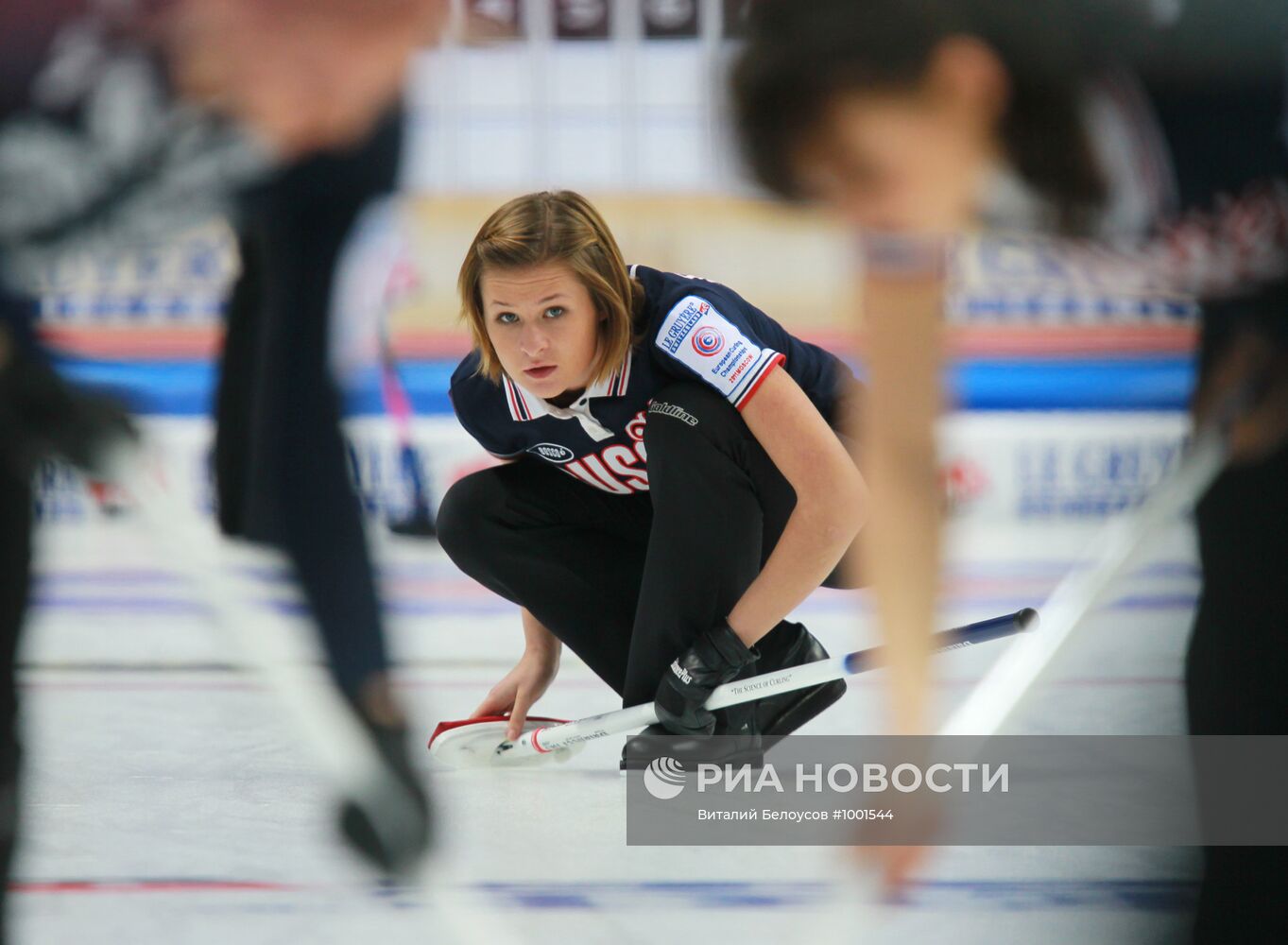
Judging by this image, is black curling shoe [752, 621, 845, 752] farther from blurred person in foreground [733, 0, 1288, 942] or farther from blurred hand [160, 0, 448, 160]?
blurred hand [160, 0, 448, 160]

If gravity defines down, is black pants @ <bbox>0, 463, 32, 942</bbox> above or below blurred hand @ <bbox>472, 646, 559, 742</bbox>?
above

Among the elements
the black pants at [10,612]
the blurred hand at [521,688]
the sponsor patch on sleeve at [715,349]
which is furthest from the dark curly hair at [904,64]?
the black pants at [10,612]

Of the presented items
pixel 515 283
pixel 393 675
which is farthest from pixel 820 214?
pixel 393 675

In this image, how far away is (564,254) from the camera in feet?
4.92

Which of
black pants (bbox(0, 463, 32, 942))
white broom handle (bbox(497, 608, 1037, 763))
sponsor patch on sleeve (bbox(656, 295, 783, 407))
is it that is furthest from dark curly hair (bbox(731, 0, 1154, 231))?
black pants (bbox(0, 463, 32, 942))

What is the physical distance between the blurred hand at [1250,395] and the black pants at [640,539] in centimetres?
47

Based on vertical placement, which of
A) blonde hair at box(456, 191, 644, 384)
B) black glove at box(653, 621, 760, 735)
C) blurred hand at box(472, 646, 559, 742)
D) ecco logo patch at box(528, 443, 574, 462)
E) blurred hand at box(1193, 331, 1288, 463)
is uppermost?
blonde hair at box(456, 191, 644, 384)

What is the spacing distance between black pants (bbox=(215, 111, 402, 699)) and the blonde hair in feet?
0.42

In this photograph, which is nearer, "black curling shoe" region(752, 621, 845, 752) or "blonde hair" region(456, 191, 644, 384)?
"blonde hair" region(456, 191, 644, 384)

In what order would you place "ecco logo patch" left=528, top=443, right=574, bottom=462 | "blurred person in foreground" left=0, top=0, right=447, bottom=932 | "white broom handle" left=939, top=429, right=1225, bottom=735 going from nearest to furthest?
"blurred person in foreground" left=0, top=0, right=447, bottom=932 → "white broom handle" left=939, top=429, right=1225, bottom=735 → "ecco logo patch" left=528, top=443, right=574, bottom=462

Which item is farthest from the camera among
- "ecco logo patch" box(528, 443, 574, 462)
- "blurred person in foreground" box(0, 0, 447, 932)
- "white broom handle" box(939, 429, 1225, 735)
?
"ecco logo patch" box(528, 443, 574, 462)

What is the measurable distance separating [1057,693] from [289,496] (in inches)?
35.7

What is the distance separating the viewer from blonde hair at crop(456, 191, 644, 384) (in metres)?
1.50

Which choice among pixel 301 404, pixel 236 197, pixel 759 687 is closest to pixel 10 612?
pixel 301 404
